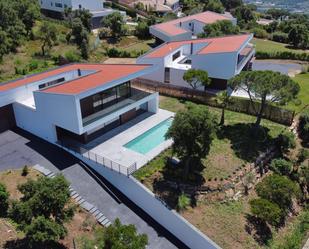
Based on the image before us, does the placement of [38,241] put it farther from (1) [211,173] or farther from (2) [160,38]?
(2) [160,38]

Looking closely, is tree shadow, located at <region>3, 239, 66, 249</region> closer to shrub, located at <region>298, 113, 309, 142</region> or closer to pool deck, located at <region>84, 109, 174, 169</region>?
pool deck, located at <region>84, 109, 174, 169</region>

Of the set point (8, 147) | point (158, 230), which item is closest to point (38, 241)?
point (158, 230)

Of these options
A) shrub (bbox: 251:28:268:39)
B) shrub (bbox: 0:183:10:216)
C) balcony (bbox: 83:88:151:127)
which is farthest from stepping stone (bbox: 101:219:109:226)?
shrub (bbox: 251:28:268:39)

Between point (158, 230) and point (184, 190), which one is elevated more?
point (184, 190)

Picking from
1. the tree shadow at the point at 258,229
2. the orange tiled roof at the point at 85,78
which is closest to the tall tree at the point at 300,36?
the orange tiled roof at the point at 85,78

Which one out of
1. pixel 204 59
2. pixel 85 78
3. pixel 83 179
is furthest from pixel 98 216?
pixel 204 59

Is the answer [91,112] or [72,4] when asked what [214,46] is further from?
[72,4]

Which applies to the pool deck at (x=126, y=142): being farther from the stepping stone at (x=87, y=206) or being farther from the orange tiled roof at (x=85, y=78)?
the orange tiled roof at (x=85, y=78)
